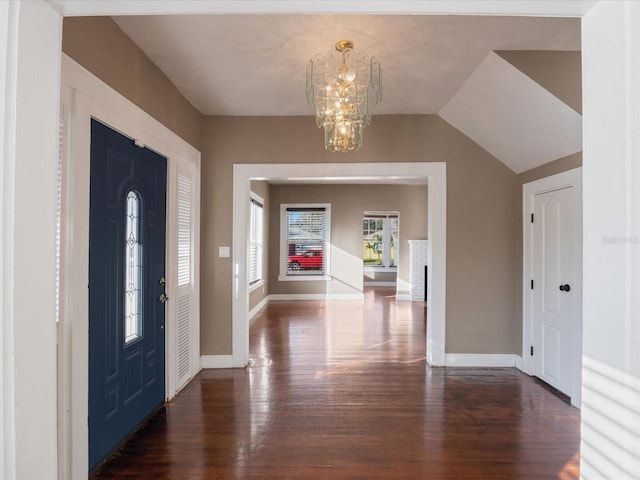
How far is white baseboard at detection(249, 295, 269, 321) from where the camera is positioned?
21.8 feet

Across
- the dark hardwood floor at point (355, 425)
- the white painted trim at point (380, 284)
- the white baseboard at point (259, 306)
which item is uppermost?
the white painted trim at point (380, 284)

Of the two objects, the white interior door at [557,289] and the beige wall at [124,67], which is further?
the white interior door at [557,289]

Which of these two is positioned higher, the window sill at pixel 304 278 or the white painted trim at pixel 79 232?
the white painted trim at pixel 79 232

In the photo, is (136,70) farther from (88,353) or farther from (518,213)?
(518,213)

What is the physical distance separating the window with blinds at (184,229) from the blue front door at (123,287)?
312 mm

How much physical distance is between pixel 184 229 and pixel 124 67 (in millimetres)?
1519

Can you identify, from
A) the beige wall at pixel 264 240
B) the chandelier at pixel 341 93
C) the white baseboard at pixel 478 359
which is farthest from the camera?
the beige wall at pixel 264 240

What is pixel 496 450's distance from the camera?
2.45 metres

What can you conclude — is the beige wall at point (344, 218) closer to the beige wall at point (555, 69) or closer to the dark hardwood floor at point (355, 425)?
the dark hardwood floor at point (355, 425)

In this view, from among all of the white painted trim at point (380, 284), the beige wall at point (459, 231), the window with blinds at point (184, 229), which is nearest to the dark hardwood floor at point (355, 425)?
the beige wall at point (459, 231)

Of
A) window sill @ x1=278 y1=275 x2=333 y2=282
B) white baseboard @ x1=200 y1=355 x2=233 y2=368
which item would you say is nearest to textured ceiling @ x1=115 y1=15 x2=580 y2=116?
white baseboard @ x1=200 y1=355 x2=233 y2=368

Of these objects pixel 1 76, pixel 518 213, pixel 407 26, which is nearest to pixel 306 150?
pixel 407 26

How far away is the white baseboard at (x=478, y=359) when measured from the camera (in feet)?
13.3

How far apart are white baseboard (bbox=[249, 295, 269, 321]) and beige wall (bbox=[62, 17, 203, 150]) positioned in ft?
12.5
